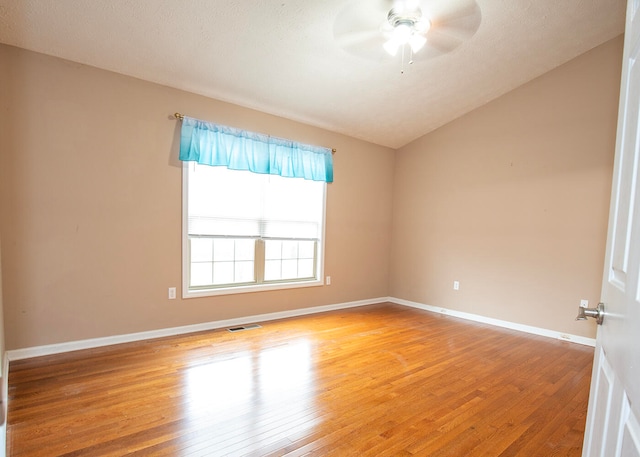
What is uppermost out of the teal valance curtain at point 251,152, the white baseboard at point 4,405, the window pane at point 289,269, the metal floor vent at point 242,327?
the teal valance curtain at point 251,152

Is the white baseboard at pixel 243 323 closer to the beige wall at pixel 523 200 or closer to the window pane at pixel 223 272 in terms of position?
the beige wall at pixel 523 200

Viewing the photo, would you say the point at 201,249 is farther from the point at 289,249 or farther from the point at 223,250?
the point at 289,249

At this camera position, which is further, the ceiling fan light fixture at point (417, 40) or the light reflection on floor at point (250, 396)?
the ceiling fan light fixture at point (417, 40)

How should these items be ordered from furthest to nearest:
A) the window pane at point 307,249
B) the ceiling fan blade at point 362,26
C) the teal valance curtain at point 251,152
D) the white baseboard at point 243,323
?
the window pane at point 307,249, the teal valance curtain at point 251,152, the white baseboard at point 243,323, the ceiling fan blade at point 362,26

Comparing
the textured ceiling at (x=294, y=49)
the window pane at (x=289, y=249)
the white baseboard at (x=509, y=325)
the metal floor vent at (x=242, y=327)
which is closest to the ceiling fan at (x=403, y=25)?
the textured ceiling at (x=294, y=49)

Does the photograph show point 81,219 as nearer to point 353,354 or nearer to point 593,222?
point 353,354

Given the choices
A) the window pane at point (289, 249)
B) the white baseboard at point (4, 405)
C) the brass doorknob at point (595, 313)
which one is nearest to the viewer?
the brass doorknob at point (595, 313)

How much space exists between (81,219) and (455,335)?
401 centimetres

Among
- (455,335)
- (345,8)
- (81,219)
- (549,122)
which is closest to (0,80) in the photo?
(81,219)

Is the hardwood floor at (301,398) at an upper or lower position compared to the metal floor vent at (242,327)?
upper

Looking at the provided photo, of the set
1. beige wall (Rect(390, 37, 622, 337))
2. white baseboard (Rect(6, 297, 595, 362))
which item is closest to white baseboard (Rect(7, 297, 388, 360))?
white baseboard (Rect(6, 297, 595, 362))

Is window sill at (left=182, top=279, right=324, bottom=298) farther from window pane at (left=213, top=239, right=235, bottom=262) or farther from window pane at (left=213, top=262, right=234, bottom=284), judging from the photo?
window pane at (left=213, top=239, right=235, bottom=262)

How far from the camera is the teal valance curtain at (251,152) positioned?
342 centimetres

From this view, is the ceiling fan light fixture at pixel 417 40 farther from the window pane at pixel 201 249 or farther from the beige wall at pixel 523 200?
the window pane at pixel 201 249
